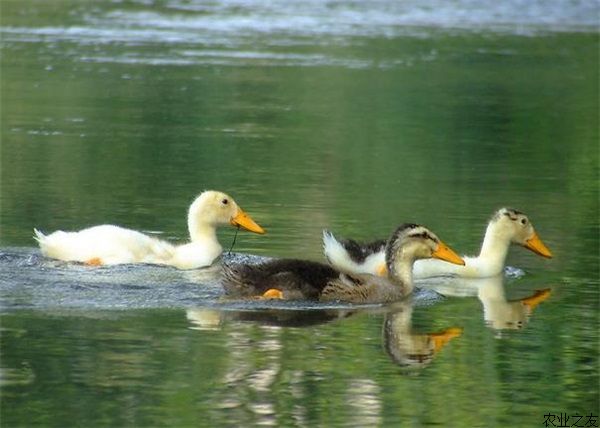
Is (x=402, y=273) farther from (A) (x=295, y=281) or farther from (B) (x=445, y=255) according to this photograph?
(A) (x=295, y=281)

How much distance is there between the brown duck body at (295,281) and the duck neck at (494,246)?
233cm

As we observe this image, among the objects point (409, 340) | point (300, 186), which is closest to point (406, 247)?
point (409, 340)

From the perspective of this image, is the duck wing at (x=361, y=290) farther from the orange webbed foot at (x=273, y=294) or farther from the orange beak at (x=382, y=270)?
the orange beak at (x=382, y=270)

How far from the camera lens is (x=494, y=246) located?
1495 cm

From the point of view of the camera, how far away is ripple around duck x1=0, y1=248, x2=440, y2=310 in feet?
40.2

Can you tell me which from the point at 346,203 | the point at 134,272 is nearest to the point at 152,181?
the point at 346,203

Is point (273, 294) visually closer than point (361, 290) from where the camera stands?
Yes

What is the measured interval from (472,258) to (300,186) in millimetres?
4261

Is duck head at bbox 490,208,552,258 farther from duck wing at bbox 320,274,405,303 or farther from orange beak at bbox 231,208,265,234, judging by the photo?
duck wing at bbox 320,274,405,303

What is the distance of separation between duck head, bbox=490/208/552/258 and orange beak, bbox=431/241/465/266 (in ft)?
5.35

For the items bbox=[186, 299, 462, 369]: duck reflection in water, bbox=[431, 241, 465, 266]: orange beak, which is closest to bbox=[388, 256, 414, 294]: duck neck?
bbox=[431, 241, 465, 266]: orange beak

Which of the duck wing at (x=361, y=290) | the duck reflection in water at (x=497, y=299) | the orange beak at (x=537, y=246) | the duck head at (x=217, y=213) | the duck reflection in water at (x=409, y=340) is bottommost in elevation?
the duck reflection in water at (x=409, y=340)

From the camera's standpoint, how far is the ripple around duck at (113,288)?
12258mm

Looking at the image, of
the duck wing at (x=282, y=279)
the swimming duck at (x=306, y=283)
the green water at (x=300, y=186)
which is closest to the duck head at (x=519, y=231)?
the green water at (x=300, y=186)
